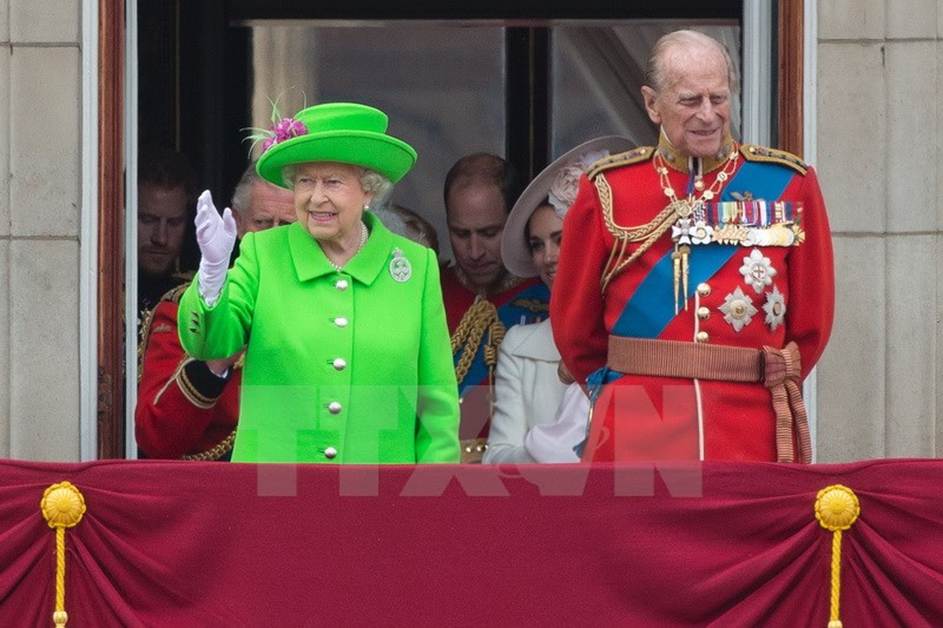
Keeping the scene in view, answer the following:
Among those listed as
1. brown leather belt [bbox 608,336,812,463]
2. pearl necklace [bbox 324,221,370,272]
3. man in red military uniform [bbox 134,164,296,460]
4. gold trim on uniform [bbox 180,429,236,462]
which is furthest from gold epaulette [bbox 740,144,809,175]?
gold trim on uniform [bbox 180,429,236,462]

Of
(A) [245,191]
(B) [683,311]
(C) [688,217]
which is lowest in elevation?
(B) [683,311]

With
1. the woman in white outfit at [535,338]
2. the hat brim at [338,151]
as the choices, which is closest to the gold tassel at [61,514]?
the hat brim at [338,151]

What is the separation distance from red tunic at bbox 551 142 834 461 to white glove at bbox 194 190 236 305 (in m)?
0.84

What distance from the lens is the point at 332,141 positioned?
5.68 metres

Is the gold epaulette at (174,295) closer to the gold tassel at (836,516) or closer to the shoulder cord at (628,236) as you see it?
the shoulder cord at (628,236)

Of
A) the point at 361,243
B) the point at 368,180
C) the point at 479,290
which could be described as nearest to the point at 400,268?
the point at 361,243

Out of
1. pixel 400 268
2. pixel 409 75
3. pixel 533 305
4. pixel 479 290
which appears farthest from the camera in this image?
pixel 409 75

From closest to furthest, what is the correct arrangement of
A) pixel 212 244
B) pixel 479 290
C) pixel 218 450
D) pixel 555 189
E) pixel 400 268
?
pixel 212 244, pixel 400 268, pixel 218 450, pixel 555 189, pixel 479 290

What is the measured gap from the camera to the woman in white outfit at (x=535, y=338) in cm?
678

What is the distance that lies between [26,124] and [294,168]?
1146mm

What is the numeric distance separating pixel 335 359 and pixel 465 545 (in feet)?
2.30

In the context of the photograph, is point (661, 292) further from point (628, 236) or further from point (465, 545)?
point (465, 545)

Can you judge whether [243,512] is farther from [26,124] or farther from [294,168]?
[26,124]

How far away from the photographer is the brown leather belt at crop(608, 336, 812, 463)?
5570mm
